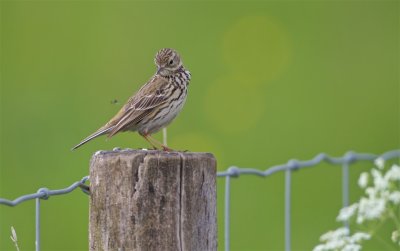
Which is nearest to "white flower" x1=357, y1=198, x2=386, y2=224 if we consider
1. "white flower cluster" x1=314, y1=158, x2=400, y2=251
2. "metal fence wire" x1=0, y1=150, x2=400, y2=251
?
"white flower cluster" x1=314, y1=158, x2=400, y2=251

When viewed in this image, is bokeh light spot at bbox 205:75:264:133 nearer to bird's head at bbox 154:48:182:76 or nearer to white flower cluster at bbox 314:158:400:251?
bird's head at bbox 154:48:182:76

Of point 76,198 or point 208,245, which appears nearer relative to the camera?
point 208,245

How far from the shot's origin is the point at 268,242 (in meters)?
11.2

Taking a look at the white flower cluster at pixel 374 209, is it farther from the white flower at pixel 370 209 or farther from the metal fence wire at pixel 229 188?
the metal fence wire at pixel 229 188

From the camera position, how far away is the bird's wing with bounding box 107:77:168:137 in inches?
290

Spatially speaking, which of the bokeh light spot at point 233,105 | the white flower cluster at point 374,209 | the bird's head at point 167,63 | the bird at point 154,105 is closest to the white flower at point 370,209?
the white flower cluster at point 374,209

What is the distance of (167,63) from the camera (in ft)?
26.4

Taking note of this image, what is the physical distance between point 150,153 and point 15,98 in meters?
8.80

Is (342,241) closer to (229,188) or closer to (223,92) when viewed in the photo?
(229,188)

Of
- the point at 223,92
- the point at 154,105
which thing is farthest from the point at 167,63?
the point at 223,92

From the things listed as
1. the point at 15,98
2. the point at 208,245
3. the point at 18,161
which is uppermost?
the point at 15,98

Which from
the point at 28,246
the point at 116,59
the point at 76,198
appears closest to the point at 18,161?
the point at 76,198

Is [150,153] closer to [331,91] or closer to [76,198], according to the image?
[76,198]

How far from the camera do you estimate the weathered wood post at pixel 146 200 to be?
5.06 metres
